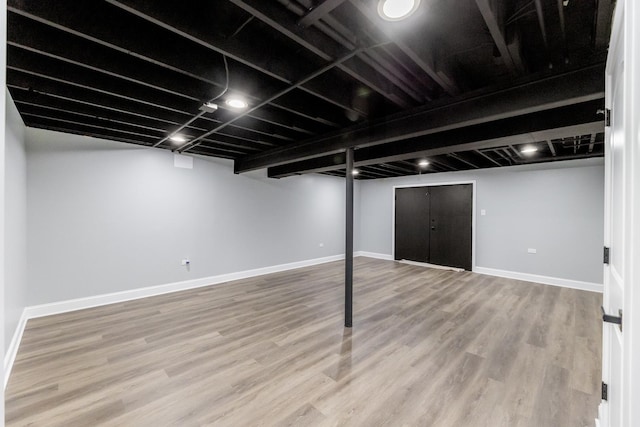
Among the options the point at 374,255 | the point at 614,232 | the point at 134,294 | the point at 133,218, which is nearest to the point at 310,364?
the point at 614,232

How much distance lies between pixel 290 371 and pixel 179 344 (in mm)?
1330

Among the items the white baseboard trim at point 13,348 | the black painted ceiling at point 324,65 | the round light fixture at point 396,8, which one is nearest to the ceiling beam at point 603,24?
the black painted ceiling at point 324,65

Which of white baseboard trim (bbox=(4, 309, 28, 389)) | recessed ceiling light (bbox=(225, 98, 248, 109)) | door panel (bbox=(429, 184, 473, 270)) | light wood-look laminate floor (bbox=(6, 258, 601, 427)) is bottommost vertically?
light wood-look laminate floor (bbox=(6, 258, 601, 427))

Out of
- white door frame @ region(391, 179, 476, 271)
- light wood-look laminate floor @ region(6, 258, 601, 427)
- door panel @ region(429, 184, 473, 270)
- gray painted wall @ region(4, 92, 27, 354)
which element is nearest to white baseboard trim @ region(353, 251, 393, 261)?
white door frame @ region(391, 179, 476, 271)

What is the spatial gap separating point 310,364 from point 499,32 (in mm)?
2903

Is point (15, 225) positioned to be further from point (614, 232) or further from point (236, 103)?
point (614, 232)

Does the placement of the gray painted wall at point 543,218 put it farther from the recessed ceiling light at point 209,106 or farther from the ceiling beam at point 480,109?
the recessed ceiling light at point 209,106

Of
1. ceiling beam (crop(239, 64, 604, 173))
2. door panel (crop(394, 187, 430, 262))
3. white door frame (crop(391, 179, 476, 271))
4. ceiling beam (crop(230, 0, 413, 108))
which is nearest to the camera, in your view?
ceiling beam (crop(230, 0, 413, 108))

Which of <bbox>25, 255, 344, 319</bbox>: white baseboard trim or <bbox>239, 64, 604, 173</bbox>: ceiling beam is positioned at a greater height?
<bbox>239, 64, 604, 173</bbox>: ceiling beam

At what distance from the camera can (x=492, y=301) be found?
14.3ft

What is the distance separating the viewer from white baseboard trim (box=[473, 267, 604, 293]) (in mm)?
4949

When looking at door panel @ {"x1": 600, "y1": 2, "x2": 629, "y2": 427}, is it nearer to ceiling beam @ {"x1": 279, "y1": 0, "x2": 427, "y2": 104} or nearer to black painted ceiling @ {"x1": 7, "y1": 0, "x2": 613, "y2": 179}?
black painted ceiling @ {"x1": 7, "y1": 0, "x2": 613, "y2": 179}

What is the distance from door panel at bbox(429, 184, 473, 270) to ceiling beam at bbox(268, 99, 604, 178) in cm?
334

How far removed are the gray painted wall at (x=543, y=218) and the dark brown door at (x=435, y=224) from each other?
25cm
